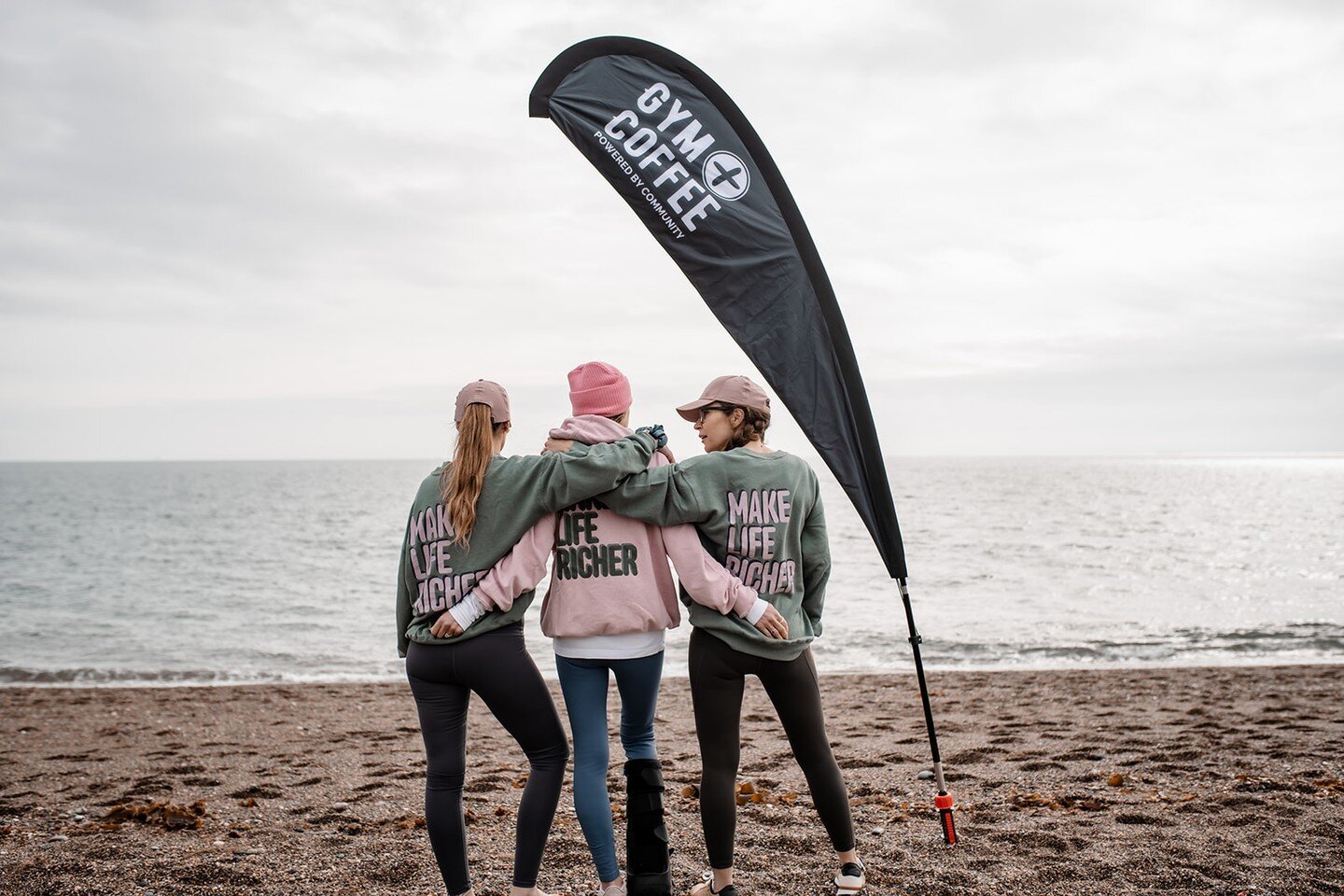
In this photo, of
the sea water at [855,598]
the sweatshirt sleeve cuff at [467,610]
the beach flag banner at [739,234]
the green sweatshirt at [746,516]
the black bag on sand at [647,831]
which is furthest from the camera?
the sea water at [855,598]

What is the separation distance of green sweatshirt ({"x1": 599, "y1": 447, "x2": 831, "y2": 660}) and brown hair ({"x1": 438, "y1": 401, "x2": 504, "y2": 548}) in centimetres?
43

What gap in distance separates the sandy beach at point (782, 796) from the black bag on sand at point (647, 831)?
0.60m

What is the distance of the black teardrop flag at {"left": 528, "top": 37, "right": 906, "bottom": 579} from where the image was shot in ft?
12.5

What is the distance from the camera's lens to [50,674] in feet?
38.4

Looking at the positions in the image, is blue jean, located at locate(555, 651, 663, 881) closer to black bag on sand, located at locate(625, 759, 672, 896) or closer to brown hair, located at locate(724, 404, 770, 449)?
black bag on sand, located at locate(625, 759, 672, 896)

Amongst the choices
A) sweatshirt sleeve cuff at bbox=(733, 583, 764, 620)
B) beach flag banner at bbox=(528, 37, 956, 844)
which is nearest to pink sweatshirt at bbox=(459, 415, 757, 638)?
sweatshirt sleeve cuff at bbox=(733, 583, 764, 620)

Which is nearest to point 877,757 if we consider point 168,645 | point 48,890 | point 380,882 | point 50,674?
point 380,882

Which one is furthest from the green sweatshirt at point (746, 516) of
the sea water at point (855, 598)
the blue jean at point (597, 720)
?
the sea water at point (855, 598)

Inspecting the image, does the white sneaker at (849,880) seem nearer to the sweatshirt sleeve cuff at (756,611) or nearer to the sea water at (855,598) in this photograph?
the sweatshirt sleeve cuff at (756,611)

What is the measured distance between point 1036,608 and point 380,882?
589 inches

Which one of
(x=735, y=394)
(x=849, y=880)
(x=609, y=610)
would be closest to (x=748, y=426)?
(x=735, y=394)

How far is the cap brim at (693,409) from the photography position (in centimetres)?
334

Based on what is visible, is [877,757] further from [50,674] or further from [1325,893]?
[50,674]

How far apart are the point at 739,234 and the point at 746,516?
1.29m
